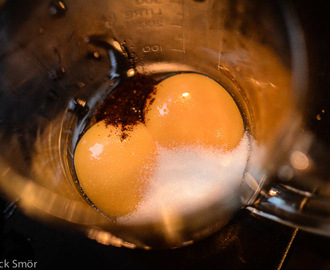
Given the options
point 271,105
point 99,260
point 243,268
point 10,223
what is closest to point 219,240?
point 243,268

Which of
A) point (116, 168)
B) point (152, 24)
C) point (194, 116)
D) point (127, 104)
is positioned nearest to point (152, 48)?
point (152, 24)

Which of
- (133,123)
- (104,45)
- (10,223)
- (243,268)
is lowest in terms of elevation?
(10,223)

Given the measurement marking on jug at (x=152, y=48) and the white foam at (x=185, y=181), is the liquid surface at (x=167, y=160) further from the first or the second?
the measurement marking on jug at (x=152, y=48)

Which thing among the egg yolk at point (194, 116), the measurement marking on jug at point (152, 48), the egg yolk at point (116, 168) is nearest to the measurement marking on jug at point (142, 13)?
the measurement marking on jug at point (152, 48)

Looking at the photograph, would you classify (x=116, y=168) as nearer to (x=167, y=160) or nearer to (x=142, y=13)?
(x=167, y=160)

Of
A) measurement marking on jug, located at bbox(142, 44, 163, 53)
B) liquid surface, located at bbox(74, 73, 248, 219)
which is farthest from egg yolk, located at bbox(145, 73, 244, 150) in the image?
measurement marking on jug, located at bbox(142, 44, 163, 53)

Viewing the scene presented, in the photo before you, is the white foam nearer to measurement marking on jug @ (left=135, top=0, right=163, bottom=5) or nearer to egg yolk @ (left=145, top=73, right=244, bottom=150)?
egg yolk @ (left=145, top=73, right=244, bottom=150)

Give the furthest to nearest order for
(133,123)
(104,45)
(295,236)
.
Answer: (104,45), (133,123), (295,236)

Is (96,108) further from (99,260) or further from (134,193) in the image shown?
(99,260)
